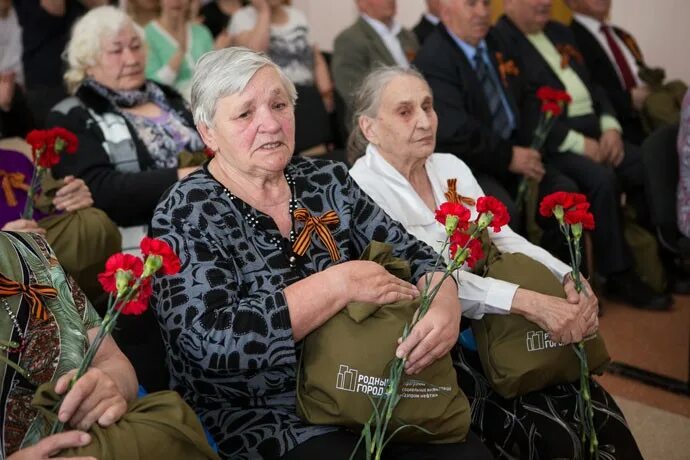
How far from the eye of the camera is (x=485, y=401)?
2.07m

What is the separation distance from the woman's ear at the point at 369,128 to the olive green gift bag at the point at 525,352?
65 centimetres

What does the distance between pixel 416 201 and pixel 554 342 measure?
60 cm

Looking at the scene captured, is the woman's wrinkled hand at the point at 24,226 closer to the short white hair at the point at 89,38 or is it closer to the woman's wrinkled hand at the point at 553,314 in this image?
the short white hair at the point at 89,38

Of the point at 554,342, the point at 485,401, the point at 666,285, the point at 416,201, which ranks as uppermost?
the point at 416,201

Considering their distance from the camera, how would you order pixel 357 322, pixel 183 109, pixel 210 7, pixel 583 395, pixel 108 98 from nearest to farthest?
pixel 357 322
pixel 583 395
pixel 108 98
pixel 183 109
pixel 210 7

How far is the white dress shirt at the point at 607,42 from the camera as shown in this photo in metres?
4.82

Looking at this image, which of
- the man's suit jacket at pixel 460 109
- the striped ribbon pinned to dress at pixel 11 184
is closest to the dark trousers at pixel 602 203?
the man's suit jacket at pixel 460 109

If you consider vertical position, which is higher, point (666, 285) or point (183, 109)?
point (183, 109)

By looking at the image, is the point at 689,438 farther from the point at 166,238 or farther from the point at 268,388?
the point at 166,238

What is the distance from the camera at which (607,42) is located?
4859 millimetres

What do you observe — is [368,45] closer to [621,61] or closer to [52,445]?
[621,61]

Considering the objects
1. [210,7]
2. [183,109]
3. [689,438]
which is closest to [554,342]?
[689,438]

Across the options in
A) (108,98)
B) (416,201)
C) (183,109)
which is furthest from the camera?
(183,109)

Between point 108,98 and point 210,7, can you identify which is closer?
point 108,98
